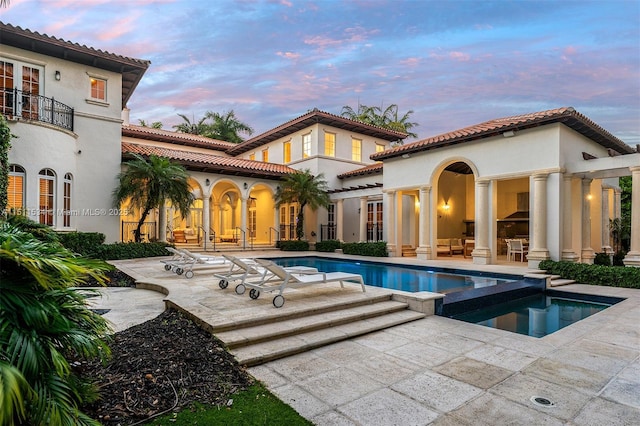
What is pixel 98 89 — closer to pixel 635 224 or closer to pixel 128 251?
pixel 128 251

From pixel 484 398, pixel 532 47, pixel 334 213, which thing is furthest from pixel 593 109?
pixel 484 398

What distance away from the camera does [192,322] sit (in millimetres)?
5453

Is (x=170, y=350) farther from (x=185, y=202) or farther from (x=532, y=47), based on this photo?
(x=532, y=47)

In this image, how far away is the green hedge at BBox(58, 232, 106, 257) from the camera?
12915mm

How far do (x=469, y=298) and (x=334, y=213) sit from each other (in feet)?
54.8

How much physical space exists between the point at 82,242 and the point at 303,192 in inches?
442

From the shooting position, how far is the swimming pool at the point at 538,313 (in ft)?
22.6

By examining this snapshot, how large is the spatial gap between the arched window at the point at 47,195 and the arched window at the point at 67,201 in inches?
20.9

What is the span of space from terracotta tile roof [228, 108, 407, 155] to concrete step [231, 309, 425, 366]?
1728cm

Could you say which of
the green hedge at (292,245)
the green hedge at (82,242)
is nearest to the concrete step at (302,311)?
the green hedge at (82,242)

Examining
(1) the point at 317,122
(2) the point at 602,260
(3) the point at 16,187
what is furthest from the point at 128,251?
(2) the point at 602,260

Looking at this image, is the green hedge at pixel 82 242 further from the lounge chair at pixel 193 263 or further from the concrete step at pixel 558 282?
the concrete step at pixel 558 282

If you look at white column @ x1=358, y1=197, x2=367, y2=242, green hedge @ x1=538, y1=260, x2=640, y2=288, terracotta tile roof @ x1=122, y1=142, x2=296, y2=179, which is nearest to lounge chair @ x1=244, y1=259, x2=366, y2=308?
green hedge @ x1=538, y1=260, x2=640, y2=288

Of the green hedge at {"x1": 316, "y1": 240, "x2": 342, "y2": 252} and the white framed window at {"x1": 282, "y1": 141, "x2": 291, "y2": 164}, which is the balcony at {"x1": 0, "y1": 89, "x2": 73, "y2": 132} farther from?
the green hedge at {"x1": 316, "y1": 240, "x2": 342, "y2": 252}
